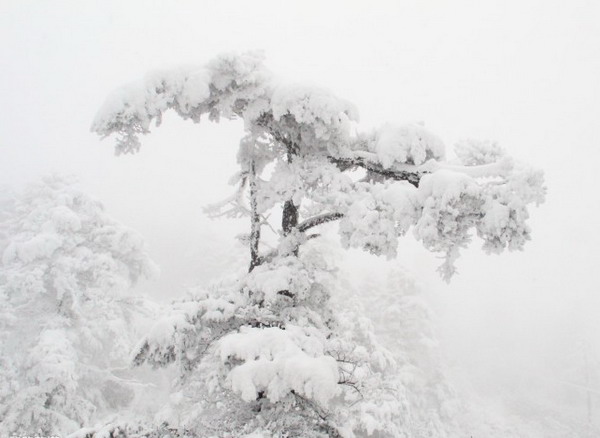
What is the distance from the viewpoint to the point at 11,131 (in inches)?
7077

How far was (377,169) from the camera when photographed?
6.34 meters

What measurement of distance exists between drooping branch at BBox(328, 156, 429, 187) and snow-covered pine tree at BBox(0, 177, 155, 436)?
11.5 meters

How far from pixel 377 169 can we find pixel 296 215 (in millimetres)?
1553

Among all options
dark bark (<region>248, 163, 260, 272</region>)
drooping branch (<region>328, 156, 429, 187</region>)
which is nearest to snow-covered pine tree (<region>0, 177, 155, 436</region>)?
dark bark (<region>248, 163, 260, 272</region>)

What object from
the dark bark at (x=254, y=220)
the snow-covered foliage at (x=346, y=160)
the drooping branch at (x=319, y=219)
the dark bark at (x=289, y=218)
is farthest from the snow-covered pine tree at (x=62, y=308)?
the snow-covered foliage at (x=346, y=160)

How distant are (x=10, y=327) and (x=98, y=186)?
128283mm

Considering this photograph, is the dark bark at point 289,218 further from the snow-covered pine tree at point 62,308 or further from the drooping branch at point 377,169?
the snow-covered pine tree at point 62,308

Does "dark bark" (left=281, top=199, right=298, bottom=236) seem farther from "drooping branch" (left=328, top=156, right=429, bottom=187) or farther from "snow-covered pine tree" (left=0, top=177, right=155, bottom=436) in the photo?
"snow-covered pine tree" (left=0, top=177, right=155, bottom=436)

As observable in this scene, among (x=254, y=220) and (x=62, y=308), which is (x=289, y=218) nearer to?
(x=254, y=220)

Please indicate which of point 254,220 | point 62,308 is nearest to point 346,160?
point 254,220

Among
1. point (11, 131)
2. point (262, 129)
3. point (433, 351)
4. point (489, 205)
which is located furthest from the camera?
point (11, 131)

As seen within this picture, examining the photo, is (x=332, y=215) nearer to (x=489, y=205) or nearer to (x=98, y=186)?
(x=489, y=205)

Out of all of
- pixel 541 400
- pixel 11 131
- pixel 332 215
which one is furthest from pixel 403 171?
pixel 11 131

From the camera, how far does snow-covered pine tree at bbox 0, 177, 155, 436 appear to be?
13.2 m
